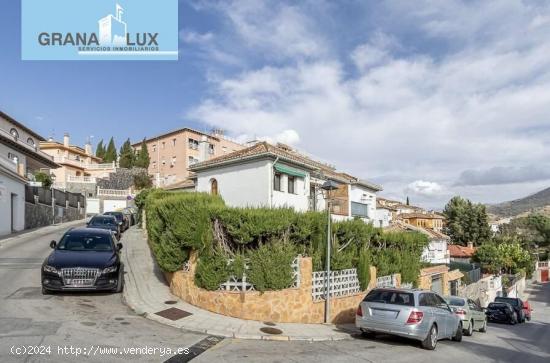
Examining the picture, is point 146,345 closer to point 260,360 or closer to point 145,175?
point 260,360

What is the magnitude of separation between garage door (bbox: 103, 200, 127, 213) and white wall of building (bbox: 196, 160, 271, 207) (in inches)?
1083

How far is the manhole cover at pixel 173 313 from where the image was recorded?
1052 cm

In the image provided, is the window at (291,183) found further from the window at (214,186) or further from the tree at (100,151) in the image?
the tree at (100,151)

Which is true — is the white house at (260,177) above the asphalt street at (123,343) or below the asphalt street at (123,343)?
above

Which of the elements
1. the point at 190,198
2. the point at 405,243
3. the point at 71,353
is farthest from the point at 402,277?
the point at 71,353

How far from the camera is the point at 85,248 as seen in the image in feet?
39.2

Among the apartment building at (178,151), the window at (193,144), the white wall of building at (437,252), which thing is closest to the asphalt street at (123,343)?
the white wall of building at (437,252)

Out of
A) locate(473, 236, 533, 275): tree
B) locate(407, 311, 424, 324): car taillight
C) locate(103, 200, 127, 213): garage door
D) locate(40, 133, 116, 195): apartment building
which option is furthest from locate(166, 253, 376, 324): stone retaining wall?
locate(40, 133, 116, 195): apartment building

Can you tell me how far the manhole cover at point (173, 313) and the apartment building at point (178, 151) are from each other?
52037 mm

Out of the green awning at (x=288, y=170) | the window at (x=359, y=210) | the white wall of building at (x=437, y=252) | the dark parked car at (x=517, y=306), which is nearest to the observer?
the green awning at (x=288, y=170)

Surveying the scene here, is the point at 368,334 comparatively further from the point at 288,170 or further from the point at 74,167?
the point at 74,167

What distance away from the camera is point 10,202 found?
81.1 feet

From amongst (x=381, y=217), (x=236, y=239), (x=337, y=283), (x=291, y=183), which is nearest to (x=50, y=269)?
(x=236, y=239)

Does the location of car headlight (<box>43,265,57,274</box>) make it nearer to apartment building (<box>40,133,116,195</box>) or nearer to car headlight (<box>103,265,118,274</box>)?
car headlight (<box>103,265,118,274</box>)
